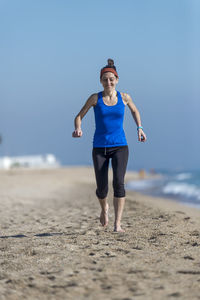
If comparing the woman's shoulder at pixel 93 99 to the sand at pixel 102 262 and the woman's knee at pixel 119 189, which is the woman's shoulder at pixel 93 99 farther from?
the sand at pixel 102 262

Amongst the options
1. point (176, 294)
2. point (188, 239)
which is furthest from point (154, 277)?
point (188, 239)

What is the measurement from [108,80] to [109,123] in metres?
0.49

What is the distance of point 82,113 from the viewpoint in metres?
4.94

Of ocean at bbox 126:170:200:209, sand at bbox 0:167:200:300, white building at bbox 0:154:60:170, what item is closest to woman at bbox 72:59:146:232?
sand at bbox 0:167:200:300

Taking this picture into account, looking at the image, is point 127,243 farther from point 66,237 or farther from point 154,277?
point 154,277

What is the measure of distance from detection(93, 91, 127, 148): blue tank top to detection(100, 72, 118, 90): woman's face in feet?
0.42

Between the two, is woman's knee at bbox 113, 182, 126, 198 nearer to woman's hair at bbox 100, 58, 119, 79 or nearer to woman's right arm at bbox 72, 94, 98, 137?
woman's right arm at bbox 72, 94, 98, 137

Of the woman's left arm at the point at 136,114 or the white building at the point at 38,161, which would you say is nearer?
the woman's left arm at the point at 136,114

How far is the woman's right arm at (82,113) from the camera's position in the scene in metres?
4.73

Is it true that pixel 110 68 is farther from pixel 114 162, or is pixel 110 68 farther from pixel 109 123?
pixel 114 162

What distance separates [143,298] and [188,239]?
2.03 m

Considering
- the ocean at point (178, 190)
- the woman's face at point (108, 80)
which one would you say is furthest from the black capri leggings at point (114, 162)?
the ocean at point (178, 190)

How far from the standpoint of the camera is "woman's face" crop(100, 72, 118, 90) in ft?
15.6

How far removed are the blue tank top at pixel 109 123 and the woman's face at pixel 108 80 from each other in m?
0.13
